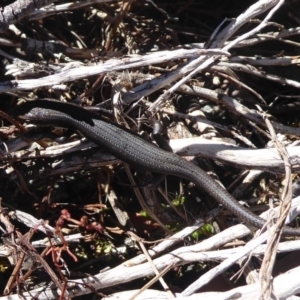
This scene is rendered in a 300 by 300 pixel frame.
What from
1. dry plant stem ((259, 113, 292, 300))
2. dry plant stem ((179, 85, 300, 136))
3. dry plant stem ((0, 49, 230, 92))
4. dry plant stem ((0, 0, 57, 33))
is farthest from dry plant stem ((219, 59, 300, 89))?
dry plant stem ((0, 0, 57, 33))

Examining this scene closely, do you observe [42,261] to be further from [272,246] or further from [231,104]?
[231,104]

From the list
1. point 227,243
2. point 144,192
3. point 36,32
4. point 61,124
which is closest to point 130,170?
point 144,192

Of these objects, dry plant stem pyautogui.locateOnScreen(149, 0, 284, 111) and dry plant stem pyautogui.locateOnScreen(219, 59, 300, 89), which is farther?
dry plant stem pyautogui.locateOnScreen(219, 59, 300, 89)

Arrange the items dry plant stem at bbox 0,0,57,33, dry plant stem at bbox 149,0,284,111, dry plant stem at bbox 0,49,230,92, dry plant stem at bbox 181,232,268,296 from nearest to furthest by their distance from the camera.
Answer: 1. dry plant stem at bbox 181,232,268,296
2. dry plant stem at bbox 0,0,57,33
3. dry plant stem at bbox 0,49,230,92
4. dry plant stem at bbox 149,0,284,111

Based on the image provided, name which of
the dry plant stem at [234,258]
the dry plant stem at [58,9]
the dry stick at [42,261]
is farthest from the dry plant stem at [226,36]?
the dry stick at [42,261]

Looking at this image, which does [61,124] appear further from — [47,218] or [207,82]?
[207,82]

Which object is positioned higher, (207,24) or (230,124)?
(207,24)

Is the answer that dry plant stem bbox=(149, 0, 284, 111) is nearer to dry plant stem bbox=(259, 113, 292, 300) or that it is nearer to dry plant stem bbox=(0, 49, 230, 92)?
dry plant stem bbox=(0, 49, 230, 92)

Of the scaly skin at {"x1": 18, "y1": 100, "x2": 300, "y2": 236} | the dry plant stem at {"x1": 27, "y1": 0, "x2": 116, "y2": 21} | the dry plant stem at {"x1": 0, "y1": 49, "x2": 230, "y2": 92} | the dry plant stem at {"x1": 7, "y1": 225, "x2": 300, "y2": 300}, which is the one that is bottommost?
the dry plant stem at {"x1": 7, "y1": 225, "x2": 300, "y2": 300}
